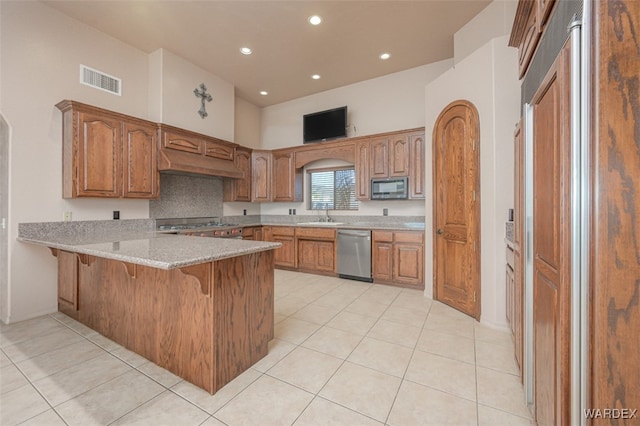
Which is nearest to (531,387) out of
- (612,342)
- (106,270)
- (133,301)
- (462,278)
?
(612,342)

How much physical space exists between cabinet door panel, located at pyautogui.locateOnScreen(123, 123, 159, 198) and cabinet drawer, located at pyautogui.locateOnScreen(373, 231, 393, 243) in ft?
10.5

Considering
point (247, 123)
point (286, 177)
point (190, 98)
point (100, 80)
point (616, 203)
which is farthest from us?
point (247, 123)

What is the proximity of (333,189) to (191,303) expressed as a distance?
3.72 m

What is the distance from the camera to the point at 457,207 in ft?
9.95

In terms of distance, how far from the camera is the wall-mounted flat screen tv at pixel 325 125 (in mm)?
4742

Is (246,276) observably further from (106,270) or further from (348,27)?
(348,27)

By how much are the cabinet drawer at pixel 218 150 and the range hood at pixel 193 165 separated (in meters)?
0.07

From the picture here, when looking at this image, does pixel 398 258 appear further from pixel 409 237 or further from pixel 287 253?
pixel 287 253

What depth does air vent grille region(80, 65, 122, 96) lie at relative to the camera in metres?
3.19

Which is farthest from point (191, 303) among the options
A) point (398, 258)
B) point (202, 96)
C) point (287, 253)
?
point (202, 96)

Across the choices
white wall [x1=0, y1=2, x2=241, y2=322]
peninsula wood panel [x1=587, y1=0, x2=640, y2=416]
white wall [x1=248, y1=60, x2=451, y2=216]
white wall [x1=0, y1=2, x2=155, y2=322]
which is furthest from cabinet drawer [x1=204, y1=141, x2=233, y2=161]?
peninsula wood panel [x1=587, y1=0, x2=640, y2=416]

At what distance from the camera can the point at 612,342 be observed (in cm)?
71

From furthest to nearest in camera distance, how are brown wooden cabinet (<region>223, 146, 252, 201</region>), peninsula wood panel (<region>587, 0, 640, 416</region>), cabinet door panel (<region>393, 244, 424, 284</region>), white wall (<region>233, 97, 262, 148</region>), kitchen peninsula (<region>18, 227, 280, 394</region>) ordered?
white wall (<region>233, 97, 262, 148</region>)
brown wooden cabinet (<region>223, 146, 252, 201</region>)
cabinet door panel (<region>393, 244, 424, 284</region>)
kitchen peninsula (<region>18, 227, 280, 394</region>)
peninsula wood panel (<region>587, 0, 640, 416</region>)

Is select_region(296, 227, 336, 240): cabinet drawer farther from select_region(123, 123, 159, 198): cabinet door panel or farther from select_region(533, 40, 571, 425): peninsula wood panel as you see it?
select_region(533, 40, 571, 425): peninsula wood panel
